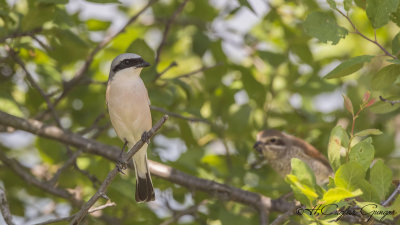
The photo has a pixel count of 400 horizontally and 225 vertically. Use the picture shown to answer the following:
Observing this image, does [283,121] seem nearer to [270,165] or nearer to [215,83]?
[270,165]

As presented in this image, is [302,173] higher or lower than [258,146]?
higher

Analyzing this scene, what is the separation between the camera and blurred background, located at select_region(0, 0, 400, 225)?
17.5 feet

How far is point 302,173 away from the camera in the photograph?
311 centimetres

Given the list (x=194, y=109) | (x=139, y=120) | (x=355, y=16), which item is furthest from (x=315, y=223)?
(x=355, y=16)

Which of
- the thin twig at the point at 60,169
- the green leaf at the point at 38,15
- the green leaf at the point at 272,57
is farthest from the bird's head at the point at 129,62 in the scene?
the green leaf at the point at 272,57

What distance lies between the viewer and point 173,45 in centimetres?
711

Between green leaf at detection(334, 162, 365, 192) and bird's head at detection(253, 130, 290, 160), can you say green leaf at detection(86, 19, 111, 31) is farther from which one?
green leaf at detection(334, 162, 365, 192)

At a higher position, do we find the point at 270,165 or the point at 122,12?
the point at 122,12

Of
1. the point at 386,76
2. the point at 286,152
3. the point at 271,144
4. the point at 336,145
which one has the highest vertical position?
the point at 386,76

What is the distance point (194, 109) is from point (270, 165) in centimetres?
166

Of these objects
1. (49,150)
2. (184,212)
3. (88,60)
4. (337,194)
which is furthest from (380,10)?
(49,150)

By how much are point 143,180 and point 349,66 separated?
7.62 ft

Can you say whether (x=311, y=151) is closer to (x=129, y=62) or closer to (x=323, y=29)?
(x=129, y=62)

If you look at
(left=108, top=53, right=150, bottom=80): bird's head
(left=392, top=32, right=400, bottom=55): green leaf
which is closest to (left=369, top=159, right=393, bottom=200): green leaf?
(left=392, top=32, right=400, bottom=55): green leaf
